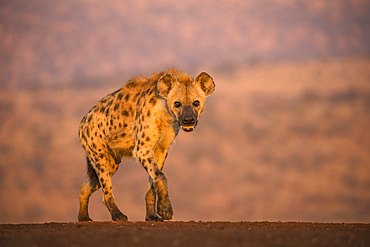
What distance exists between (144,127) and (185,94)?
2.47 feet

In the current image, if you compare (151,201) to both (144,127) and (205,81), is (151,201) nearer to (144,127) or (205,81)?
(144,127)

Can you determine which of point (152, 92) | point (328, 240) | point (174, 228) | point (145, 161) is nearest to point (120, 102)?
point (152, 92)

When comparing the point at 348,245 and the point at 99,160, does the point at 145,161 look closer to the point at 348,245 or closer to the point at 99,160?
the point at 99,160

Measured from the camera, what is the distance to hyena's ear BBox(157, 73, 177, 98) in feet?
29.1

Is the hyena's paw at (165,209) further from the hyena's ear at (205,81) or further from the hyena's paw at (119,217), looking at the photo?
the hyena's ear at (205,81)

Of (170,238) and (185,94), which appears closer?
(170,238)

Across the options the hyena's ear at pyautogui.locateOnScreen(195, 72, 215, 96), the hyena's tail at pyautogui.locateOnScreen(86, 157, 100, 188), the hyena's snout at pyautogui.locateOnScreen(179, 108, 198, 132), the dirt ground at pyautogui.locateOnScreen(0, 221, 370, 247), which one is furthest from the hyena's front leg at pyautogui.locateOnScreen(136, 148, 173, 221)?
the hyena's tail at pyautogui.locateOnScreen(86, 157, 100, 188)

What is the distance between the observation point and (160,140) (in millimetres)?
9062

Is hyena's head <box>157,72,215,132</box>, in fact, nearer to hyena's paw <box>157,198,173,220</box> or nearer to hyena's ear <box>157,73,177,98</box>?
hyena's ear <box>157,73,177,98</box>

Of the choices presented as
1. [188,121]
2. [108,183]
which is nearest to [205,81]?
[188,121]

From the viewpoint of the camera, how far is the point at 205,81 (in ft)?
30.1

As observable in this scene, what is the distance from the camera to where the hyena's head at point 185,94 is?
8.50 metres

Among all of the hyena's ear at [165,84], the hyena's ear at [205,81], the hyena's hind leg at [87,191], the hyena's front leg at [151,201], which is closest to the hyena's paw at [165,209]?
the hyena's front leg at [151,201]

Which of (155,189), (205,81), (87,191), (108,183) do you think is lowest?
(155,189)
